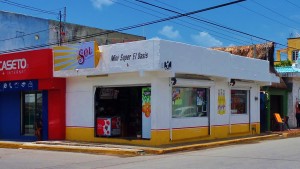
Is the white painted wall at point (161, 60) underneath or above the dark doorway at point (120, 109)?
above

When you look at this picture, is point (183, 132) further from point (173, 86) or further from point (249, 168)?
point (249, 168)

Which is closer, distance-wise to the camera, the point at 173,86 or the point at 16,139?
the point at 173,86

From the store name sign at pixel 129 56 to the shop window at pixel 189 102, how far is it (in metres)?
2.15

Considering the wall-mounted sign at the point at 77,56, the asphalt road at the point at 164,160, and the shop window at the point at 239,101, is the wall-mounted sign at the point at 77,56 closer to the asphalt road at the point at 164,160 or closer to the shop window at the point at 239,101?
the asphalt road at the point at 164,160

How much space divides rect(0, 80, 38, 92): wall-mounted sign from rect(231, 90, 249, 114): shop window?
973 cm

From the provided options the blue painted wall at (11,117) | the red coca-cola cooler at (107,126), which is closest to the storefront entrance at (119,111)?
the red coca-cola cooler at (107,126)

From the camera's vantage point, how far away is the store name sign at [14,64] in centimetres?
2081

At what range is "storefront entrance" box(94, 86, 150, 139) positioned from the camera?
1892cm

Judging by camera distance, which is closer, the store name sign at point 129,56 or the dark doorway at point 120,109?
the store name sign at point 129,56

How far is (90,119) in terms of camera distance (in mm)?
19000

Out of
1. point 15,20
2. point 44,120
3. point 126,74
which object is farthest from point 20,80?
point 15,20

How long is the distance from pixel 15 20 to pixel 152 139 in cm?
2390

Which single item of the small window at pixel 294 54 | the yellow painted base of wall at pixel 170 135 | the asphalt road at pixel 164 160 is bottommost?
the asphalt road at pixel 164 160

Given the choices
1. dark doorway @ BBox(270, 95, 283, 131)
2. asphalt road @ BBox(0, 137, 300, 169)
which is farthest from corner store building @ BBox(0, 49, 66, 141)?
dark doorway @ BBox(270, 95, 283, 131)
